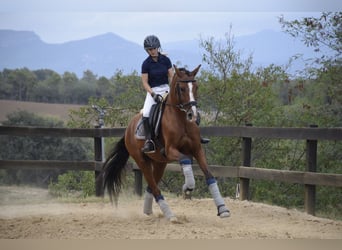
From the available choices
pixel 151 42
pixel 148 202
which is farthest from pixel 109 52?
pixel 148 202

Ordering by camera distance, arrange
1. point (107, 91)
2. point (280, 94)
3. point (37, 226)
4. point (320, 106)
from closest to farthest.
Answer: point (37, 226) < point (320, 106) < point (280, 94) < point (107, 91)

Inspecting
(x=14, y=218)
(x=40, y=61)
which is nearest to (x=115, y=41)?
(x=40, y=61)

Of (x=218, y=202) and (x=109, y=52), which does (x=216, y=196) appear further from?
(x=109, y=52)

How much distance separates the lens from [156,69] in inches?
271

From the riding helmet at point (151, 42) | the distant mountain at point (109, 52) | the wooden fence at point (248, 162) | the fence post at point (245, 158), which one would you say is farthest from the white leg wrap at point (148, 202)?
the distant mountain at point (109, 52)

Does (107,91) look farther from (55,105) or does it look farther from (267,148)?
(267,148)

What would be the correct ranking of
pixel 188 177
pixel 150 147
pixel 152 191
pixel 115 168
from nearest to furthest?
pixel 188 177 → pixel 150 147 → pixel 152 191 → pixel 115 168

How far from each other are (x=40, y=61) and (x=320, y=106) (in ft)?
17.4

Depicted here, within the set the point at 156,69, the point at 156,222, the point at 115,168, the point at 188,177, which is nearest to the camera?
the point at 188,177

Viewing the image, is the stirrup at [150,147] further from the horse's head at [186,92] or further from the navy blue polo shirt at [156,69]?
the navy blue polo shirt at [156,69]

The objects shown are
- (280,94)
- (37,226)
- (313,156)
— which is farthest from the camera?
(280,94)

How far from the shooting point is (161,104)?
6770mm

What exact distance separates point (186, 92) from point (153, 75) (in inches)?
35.4

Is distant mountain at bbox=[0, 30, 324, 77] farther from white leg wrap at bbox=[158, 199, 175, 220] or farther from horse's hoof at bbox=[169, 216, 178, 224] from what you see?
horse's hoof at bbox=[169, 216, 178, 224]
